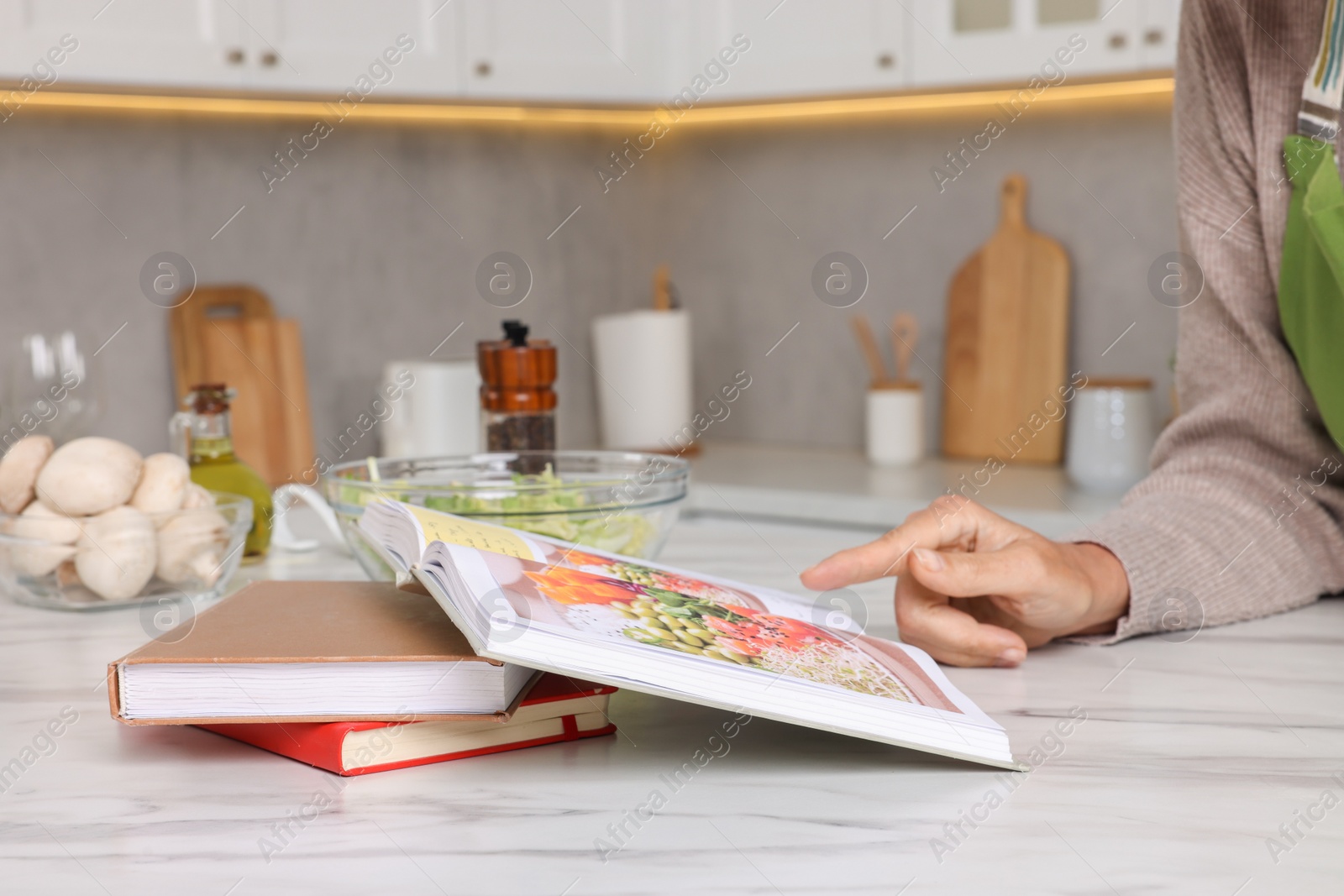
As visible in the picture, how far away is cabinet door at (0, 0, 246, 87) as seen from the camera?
1.81m

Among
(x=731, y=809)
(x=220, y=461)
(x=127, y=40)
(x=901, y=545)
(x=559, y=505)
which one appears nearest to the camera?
(x=731, y=809)

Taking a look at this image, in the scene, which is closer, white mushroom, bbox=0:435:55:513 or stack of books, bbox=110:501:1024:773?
stack of books, bbox=110:501:1024:773

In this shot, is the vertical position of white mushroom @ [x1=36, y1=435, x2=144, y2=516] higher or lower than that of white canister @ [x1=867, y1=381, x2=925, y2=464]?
higher

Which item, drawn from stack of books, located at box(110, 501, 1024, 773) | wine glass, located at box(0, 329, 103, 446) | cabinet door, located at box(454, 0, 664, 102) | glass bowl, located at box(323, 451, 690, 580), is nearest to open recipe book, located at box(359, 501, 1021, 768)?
stack of books, located at box(110, 501, 1024, 773)

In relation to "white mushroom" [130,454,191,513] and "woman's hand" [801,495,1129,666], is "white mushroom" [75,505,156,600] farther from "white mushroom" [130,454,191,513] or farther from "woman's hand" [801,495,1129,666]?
"woman's hand" [801,495,1129,666]

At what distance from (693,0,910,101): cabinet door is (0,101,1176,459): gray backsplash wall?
0.32 m

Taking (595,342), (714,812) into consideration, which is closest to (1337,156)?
(714,812)

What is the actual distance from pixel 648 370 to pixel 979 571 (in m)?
1.89

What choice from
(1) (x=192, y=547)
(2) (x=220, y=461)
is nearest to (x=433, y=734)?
(1) (x=192, y=547)

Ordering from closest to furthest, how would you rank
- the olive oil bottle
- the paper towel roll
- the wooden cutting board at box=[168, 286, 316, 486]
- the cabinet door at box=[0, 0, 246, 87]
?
the olive oil bottle
the cabinet door at box=[0, 0, 246, 87]
the wooden cutting board at box=[168, 286, 316, 486]
the paper towel roll

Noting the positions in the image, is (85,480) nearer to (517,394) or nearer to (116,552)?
(116,552)

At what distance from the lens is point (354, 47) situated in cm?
211

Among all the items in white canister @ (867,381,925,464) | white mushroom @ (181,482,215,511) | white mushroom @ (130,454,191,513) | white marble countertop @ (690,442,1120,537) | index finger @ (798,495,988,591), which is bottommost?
white marble countertop @ (690,442,1120,537)

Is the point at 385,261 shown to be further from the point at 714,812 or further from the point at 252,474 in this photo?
the point at 714,812
